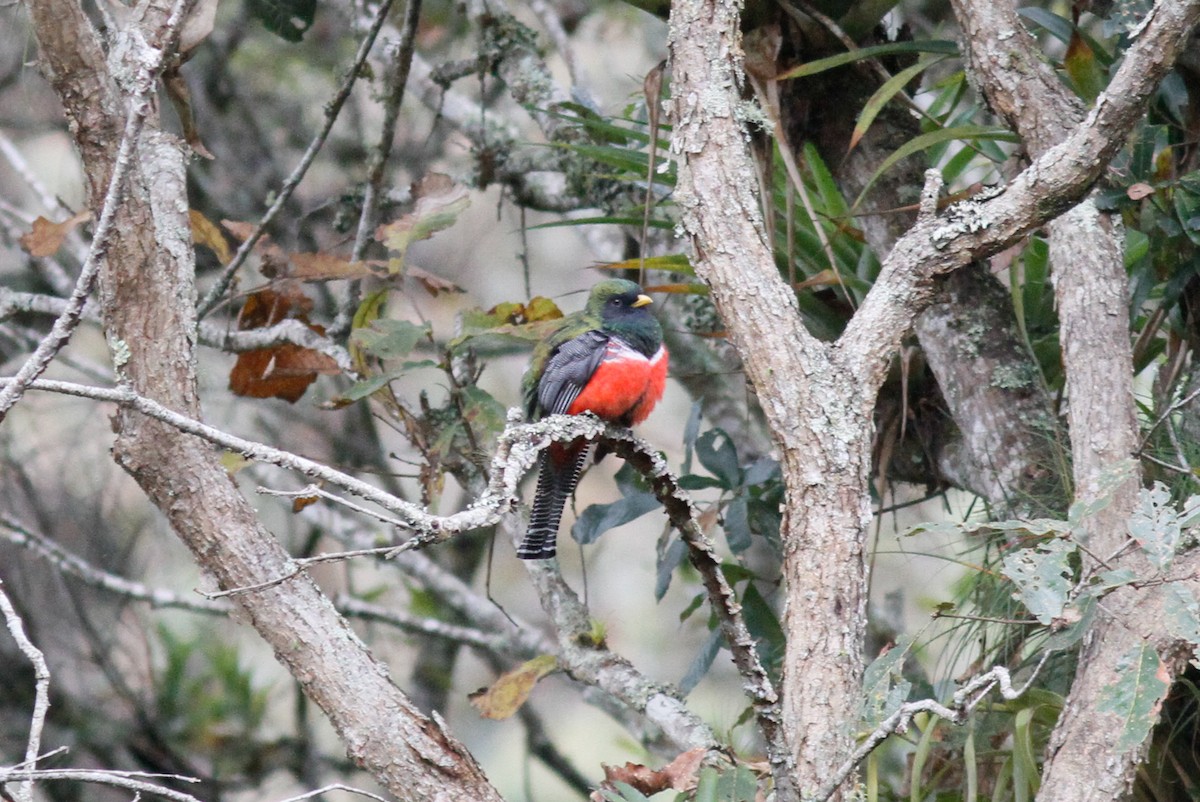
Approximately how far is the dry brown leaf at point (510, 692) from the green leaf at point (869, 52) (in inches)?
Answer: 67.5

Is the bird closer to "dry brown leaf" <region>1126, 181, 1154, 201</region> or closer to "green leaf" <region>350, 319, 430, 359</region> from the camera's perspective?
"green leaf" <region>350, 319, 430, 359</region>

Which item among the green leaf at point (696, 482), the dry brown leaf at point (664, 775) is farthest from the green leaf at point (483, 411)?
the dry brown leaf at point (664, 775)

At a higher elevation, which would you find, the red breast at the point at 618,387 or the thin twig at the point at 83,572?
the red breast at the point at 618,387

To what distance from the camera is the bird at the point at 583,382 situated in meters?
3.10

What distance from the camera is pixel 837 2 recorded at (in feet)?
10.9

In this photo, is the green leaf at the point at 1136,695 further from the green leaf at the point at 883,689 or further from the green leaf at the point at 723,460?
the green leaf at the point at 723,460

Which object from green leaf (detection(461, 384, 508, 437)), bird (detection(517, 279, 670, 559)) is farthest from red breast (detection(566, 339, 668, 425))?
green leaf (detection(461, 384, 508, 437))

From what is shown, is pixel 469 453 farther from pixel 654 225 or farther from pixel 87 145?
pixel 87 145

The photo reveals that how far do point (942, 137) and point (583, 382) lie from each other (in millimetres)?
1056

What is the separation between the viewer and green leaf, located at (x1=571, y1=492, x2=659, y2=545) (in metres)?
3.85

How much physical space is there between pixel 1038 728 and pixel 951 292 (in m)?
1.12

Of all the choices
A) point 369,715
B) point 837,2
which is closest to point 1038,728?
point 369,715

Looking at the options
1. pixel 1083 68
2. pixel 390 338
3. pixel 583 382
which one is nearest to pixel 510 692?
pixel 583 382

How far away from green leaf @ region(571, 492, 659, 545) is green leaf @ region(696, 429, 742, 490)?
204 mm
